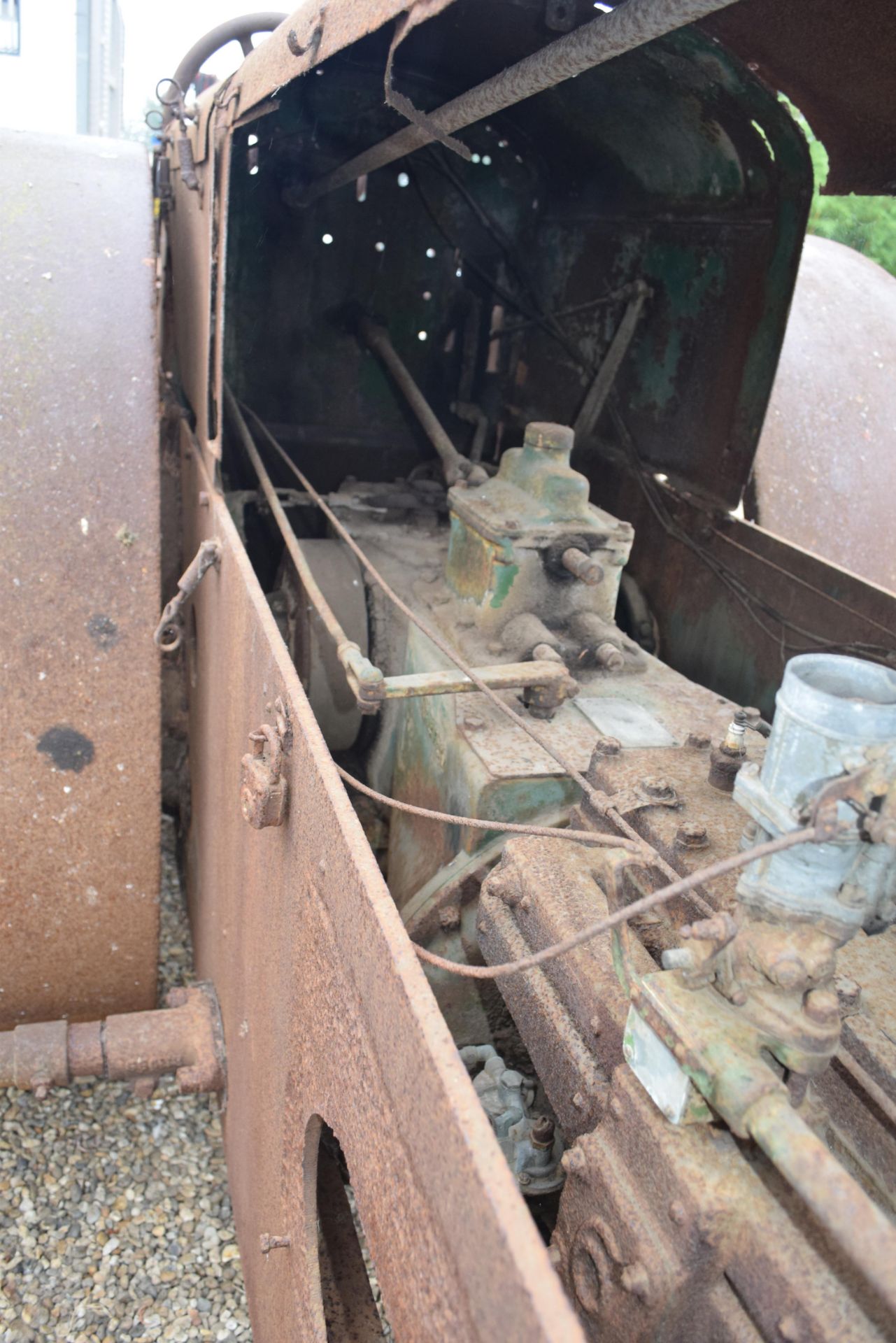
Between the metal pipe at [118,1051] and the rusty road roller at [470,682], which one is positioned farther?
the metal pipe at [118,1051]

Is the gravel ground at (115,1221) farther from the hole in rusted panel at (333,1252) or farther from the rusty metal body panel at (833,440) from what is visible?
the rusty metal body panel at (833,440)

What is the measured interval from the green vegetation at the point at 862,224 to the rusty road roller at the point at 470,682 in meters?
3.29

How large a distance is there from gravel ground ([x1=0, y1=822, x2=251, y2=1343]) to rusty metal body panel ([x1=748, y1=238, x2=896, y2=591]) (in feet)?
7.11

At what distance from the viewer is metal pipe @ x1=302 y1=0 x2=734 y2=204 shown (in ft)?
3.94

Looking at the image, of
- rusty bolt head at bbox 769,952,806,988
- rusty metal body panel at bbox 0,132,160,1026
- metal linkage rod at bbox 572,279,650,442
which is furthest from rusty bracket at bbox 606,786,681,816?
metal linkage rod at bbox 572,279,650,442

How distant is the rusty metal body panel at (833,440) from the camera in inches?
120

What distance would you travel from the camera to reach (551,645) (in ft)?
6.93

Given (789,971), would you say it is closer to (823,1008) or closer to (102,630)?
(823,1008)

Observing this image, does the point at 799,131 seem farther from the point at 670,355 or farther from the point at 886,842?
the point at 886,842

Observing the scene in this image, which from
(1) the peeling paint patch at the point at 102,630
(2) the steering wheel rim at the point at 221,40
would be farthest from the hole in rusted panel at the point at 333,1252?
(2) the steering wheel rim at the point at 221,40

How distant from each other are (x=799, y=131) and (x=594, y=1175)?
230 cm

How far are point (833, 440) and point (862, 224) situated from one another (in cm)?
352

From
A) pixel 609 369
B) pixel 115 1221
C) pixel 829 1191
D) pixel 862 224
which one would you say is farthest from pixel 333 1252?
pixel 862 224

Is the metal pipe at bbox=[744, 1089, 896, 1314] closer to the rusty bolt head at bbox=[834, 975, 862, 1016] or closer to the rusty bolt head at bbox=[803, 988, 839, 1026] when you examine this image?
the rusty bolt head at bbox=[803, 988, 839, 1026]
